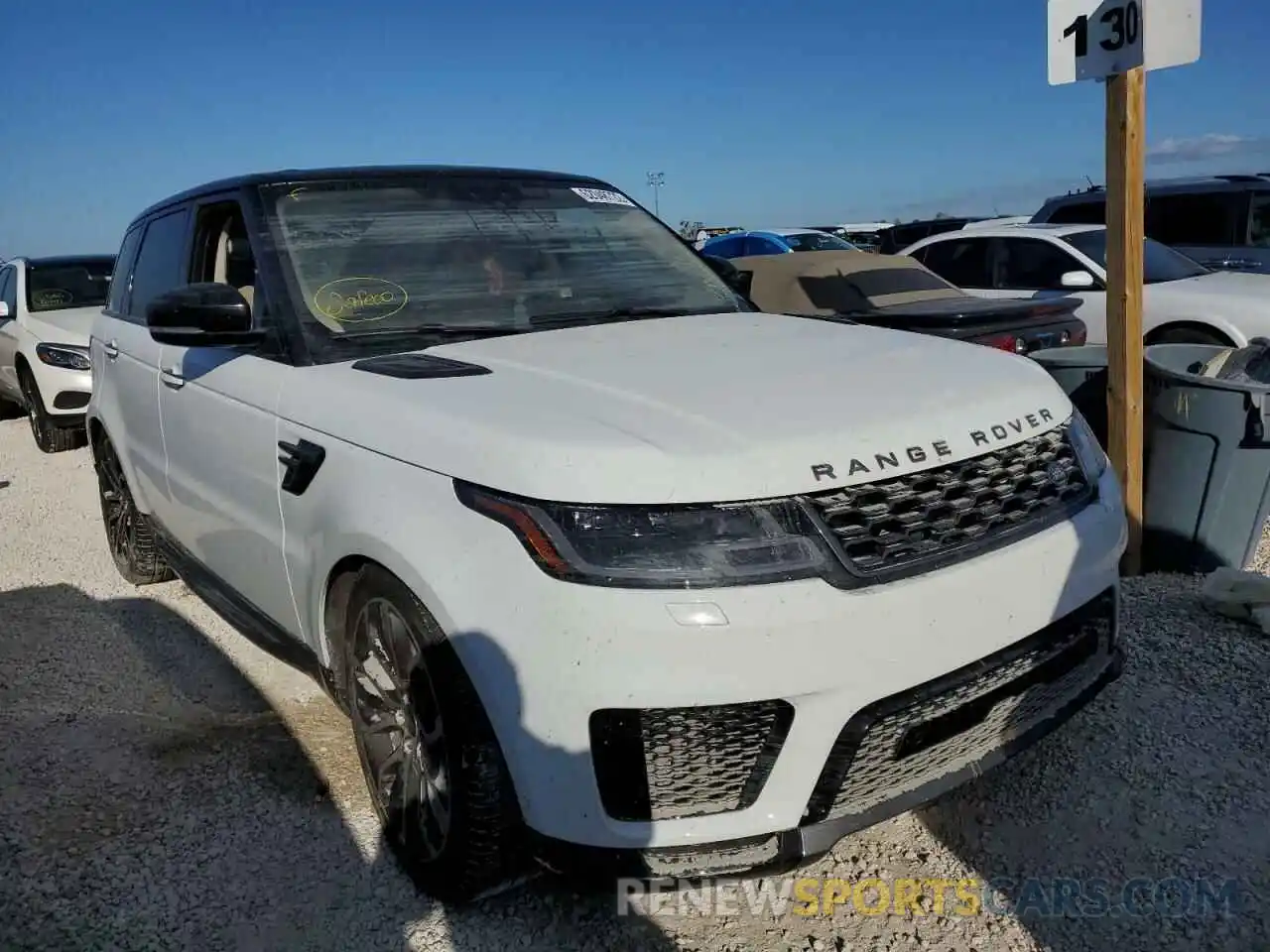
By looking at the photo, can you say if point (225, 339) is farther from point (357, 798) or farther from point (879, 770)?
point (879, 770)

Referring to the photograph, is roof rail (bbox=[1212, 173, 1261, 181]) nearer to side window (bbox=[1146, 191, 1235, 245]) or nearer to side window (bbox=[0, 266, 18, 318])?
side window (bbox=[1146, 191, 1235, 245])

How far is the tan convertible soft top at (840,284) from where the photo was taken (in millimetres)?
6707

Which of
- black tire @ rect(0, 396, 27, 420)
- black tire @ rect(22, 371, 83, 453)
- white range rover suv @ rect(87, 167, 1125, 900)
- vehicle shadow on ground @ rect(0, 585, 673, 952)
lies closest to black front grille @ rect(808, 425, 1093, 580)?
white range rover suv @ rect(87, 167, 1125, 900)

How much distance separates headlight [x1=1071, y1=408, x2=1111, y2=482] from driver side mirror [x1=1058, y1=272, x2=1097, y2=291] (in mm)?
6236

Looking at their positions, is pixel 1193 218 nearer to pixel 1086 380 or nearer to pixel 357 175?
pixel 1086 380

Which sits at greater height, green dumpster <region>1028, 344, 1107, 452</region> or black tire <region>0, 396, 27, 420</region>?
green dumpster <region>1028, 344, 1107, 452</region>

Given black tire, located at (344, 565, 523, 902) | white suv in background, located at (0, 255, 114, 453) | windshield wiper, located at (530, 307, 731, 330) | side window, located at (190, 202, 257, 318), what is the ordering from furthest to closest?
white suv in background, located at (0, 255, 114, 453)
side window, located at (190, 202, 257, 318)
windshield wiper, located at (530, 307, 731, 330)
black tire, located at (344, 565, 523, 902)

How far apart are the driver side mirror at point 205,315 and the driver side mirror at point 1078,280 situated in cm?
730

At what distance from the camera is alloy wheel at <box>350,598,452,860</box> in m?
2.33

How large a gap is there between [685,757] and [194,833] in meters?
1.64

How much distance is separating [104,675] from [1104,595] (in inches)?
141

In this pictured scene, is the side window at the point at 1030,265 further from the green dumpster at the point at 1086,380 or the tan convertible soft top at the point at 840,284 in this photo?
the green dumpster at the point at 1086,380

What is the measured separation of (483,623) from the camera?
6.68 feet

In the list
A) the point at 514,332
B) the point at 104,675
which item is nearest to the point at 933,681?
the point at 514,332
